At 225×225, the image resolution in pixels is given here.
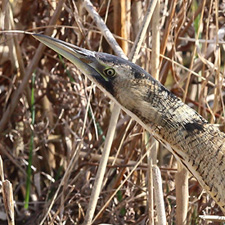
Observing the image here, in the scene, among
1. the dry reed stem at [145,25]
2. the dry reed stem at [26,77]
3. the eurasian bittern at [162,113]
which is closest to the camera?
the eurasian bittern at [162,113]

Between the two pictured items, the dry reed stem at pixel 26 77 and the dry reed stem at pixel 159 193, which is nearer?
the dry reed stem at pixel 159 193

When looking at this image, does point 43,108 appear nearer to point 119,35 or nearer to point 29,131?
point 29,131

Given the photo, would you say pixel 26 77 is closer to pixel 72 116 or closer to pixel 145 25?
pixel 72 116

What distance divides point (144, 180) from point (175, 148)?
808mm

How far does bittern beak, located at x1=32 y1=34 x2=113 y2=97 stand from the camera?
1.28m

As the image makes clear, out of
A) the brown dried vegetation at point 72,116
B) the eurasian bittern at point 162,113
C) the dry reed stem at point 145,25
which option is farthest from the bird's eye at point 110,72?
the brown dried vegetation at point 72,116

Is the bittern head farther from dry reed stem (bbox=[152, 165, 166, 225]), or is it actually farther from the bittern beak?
dry reed stem (bbox=[152, 165, 166, 225])

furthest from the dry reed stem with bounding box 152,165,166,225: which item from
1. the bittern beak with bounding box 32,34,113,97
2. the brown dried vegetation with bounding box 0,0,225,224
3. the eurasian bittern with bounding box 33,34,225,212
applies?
the brown dried vegetation with bounding box 0,0,225,224

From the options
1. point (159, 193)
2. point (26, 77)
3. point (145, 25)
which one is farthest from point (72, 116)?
point (159, 193)

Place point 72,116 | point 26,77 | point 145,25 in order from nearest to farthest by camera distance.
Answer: point 145,25, point 26,77, point 72,116

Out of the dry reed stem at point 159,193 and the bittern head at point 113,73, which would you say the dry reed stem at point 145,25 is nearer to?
the bittern head at point 113,73

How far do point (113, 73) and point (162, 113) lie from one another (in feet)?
0.48

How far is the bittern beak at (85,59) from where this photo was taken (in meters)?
1.28

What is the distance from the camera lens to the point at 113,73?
126 cm
